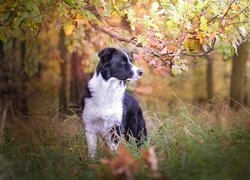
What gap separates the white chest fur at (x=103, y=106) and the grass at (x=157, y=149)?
30 centimetres

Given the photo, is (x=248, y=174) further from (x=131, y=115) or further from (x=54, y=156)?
(x=131, y=115)

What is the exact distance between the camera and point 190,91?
25188mm

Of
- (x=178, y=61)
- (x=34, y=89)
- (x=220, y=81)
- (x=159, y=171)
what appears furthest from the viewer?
(x=220, y=81)

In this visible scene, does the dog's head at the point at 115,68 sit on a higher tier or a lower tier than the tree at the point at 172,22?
lower

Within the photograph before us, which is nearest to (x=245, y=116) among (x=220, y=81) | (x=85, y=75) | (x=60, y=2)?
(x=60, y=2)

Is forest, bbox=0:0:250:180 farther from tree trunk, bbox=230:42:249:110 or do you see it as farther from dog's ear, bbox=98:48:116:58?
tree trunk, bbox=230:42:249:110

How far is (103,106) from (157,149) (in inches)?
51.1

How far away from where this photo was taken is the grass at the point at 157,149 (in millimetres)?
4809

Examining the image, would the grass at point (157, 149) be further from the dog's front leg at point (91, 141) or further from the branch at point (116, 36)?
the branch at point (116, 36)

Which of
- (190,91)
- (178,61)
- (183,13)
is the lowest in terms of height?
(190,91)

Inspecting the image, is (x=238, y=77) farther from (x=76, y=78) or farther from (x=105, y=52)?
(x=105, y=52)

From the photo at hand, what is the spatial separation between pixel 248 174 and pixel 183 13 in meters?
2.83

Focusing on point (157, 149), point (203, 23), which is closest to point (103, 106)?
point (157, 149)

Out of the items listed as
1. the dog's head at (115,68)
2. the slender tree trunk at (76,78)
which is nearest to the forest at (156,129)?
the dog's head at (115,68)
